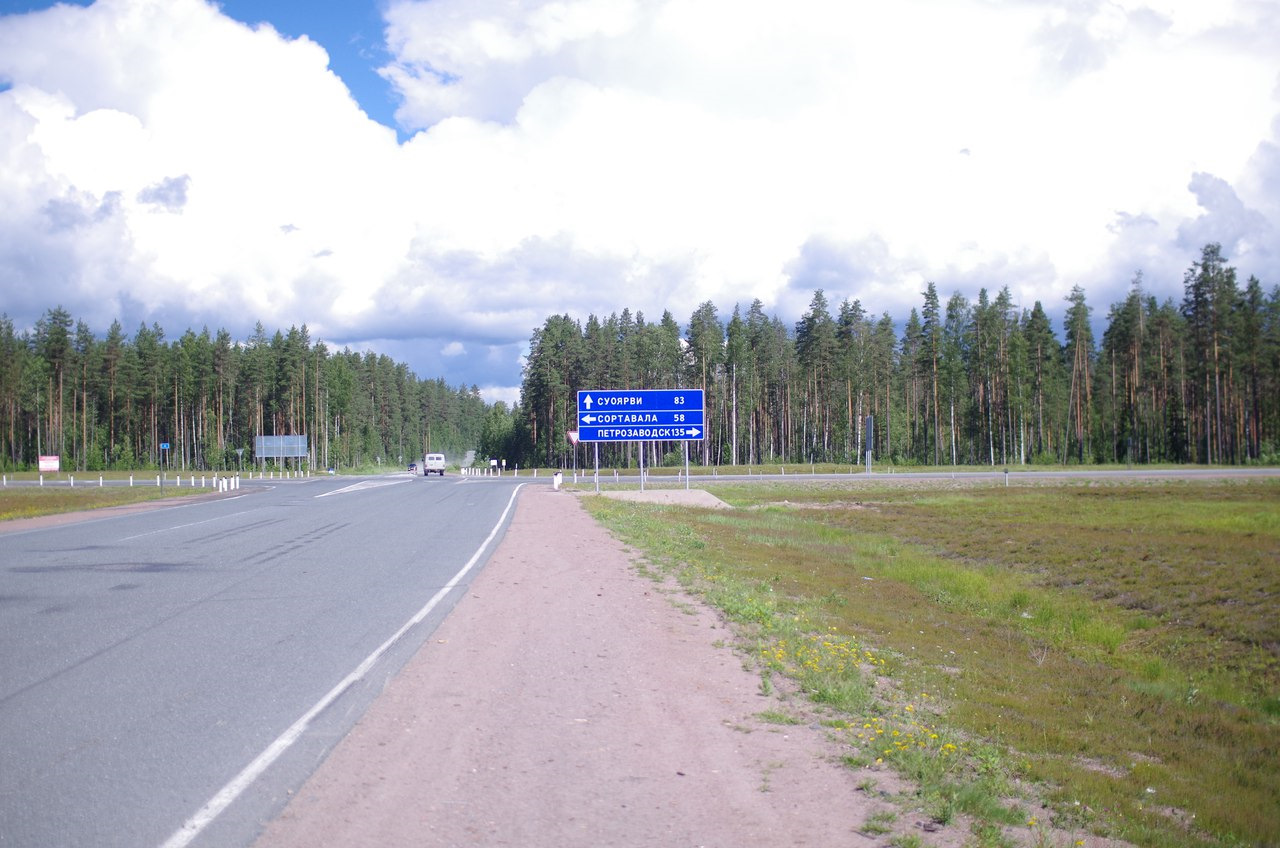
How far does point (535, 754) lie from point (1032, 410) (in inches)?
4012

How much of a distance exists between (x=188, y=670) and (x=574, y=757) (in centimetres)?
460

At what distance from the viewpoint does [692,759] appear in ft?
21.0

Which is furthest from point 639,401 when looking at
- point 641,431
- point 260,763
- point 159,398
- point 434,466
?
point 159,398

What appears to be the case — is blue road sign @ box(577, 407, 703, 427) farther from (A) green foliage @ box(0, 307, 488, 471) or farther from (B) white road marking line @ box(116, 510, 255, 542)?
(A) green foliage @ box(0, 307, 488, 471)

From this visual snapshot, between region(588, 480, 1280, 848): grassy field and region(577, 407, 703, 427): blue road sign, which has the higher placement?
region(577, 407, 703, 427): blue road sign

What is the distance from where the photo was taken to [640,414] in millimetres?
46562

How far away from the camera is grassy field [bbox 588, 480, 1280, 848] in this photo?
643cm

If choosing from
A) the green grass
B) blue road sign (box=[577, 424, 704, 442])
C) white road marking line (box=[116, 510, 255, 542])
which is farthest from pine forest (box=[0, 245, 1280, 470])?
white road marking line (box=[116, 510, 255, 542])

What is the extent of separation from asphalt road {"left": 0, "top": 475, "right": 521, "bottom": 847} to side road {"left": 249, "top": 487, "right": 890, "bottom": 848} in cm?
40

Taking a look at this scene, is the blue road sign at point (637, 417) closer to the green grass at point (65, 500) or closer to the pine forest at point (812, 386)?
the green grass at point (65, 500)

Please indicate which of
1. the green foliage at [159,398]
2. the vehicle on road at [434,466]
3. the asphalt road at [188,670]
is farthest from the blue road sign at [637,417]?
the green foliage at [159,398]

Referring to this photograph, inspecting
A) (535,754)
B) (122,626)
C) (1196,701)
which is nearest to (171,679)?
(122,626)

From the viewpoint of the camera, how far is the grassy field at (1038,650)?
6426 millimetres

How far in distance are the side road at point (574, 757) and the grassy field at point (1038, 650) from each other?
71cm
